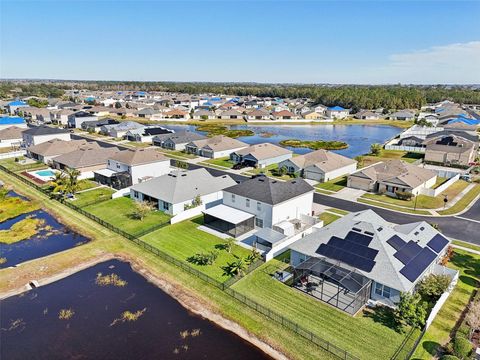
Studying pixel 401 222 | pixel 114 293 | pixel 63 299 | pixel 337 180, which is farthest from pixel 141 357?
pixel 337 180

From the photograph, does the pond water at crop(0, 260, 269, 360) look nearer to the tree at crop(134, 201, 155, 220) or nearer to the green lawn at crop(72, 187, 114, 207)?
the tree at crop(134, 201, 155, 220)

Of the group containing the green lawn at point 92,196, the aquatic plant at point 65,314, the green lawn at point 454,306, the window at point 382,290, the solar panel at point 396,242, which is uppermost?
the solar panel at point 396,242

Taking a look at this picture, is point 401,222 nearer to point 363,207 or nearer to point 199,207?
point 363,207

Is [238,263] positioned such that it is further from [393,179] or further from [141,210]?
[393,179]

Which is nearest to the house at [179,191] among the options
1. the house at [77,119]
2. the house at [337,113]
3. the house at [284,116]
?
the house at [77,119]

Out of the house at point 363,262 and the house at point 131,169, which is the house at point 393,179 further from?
the house at point 131,169

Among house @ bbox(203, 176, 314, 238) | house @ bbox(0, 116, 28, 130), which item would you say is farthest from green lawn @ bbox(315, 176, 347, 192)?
house @ bbox(0, 116, 28, 130)
